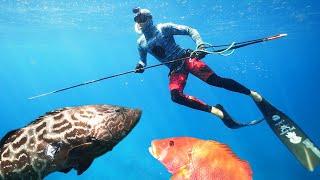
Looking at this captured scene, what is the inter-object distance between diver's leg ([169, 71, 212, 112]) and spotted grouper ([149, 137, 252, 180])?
203 inches

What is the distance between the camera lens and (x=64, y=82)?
172 metres

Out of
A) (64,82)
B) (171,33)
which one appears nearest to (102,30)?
(171,33)

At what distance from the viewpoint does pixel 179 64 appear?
9.92 m

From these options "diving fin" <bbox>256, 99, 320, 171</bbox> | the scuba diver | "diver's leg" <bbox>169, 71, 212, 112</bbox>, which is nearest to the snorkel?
the scuba diver

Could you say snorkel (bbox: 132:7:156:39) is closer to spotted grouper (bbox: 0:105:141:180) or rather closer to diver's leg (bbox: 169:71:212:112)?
diver's leg (bbox: 169:71:212:112)

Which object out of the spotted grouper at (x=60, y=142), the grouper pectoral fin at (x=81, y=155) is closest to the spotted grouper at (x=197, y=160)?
the spotted grouper at (x=60, y=142)

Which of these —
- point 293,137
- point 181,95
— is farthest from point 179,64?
point 293,137

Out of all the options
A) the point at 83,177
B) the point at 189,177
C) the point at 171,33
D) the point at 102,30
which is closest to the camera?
the point at 189,177

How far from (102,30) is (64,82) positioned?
140520 mm

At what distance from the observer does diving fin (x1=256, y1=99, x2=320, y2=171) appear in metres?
8.71

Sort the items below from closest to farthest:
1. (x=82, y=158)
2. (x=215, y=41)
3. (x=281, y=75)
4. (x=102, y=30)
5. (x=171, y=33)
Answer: (x=82, y=158), (x=171, y=33), (x=102, y=30), (x=215, y=41), (x=281, y=75)

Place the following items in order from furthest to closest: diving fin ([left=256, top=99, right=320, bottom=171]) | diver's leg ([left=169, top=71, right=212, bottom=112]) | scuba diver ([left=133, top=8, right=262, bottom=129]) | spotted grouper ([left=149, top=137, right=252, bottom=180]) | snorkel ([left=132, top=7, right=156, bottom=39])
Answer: snorkel ([left=132, top=7, right=156, bottom=39])
scuba diver ([left=133, top=8, right=262, bottom=129])
diver's leg ([left=169, top=71, right=212, bottom=112])
diving fin ([left=256, top=99, right=320, bottom=171])
spotted grouper ([left=149, top=137, right=252, bottom=180])

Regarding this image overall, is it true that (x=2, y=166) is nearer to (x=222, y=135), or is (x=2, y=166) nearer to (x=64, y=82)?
(x=222, y=135)

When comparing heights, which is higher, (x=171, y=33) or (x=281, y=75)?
(x=171, y=33)
